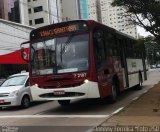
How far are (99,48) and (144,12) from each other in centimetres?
217

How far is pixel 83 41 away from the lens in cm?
1377

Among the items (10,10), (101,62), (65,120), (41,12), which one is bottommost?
(65,120)

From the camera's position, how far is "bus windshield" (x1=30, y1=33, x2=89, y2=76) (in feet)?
44.7

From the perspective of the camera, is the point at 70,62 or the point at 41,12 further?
the point at 41,12

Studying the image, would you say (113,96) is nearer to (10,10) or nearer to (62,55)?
(62,55)

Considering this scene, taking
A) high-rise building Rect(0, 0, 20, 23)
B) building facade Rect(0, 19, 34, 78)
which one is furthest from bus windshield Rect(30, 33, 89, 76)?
high-rise building Rect(0, 0, 20, 23)

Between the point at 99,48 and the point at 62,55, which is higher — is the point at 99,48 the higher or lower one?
the higher one

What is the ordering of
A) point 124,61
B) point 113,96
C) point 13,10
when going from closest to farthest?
point 113,96, point 124,61, point 13,10

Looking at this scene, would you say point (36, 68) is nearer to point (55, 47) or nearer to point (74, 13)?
point (55, 47)

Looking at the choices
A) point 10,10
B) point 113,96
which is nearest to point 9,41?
point 113,96

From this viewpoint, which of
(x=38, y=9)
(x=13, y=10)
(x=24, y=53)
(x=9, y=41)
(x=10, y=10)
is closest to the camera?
(x=24, y=53)

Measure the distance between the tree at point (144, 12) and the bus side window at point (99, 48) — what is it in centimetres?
141

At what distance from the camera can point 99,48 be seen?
14.2 m

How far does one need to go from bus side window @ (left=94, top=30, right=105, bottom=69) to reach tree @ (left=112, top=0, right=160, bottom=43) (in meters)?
1.41
